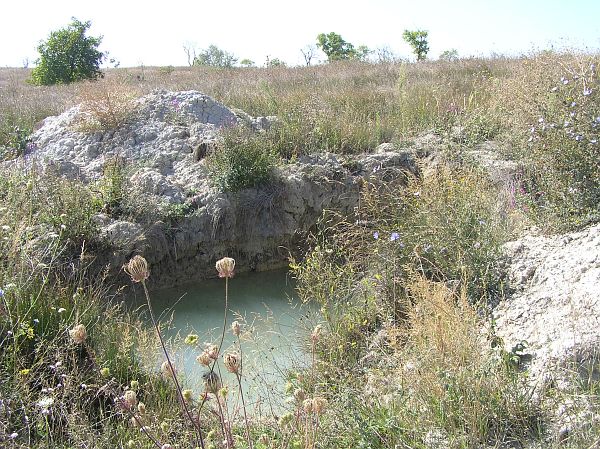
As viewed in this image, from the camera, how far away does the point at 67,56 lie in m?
17.8

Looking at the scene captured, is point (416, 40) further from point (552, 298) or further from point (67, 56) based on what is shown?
point (552, 298)

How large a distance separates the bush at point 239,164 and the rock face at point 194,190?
0.13 meters

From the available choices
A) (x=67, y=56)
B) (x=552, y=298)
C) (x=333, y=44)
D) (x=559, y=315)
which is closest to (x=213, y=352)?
(x=559, y=315)

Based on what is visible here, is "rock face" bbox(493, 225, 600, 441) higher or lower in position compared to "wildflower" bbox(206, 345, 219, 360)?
lower

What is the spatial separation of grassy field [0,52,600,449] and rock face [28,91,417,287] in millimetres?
353

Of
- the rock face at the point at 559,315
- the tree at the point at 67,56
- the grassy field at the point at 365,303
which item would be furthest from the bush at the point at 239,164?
the tree at the point at 67,56

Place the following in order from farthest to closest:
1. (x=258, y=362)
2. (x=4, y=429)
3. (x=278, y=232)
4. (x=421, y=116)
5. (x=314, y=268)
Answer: (x=421, y=116) → (x=278, y=232) → (x=314, y=268) → (x=258, y=362) → (x=4, y=429)

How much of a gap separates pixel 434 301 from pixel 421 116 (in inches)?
236

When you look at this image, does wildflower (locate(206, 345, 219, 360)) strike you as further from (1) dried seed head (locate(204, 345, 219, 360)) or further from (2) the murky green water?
(2) the murky green water

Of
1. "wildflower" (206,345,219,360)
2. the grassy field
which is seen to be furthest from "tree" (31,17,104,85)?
"wildflower" (206,345,219,360)

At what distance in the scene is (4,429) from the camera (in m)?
2.91

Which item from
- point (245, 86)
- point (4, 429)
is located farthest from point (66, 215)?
point (245, 86)

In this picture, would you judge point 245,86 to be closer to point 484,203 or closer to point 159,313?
point 159,313

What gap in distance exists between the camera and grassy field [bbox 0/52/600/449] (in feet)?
9.34
